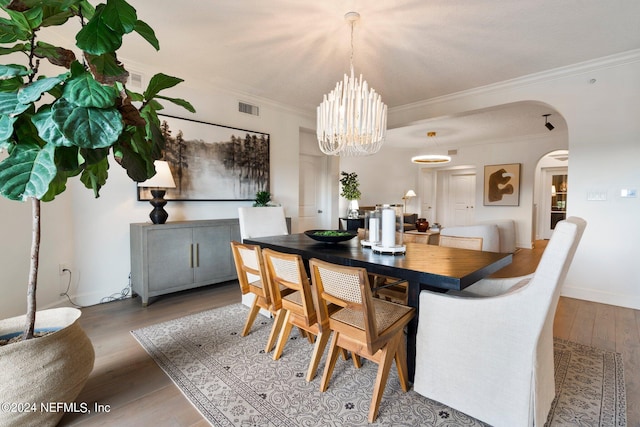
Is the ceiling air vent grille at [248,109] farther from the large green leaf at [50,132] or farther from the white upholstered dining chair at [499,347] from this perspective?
the white upholstered dining chair at [499,347]

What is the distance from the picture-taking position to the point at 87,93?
41.1 inches

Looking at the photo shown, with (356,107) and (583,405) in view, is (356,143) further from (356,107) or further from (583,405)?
(583,405)

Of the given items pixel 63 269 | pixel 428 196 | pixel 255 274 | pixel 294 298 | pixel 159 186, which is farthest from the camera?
pixel 428 196

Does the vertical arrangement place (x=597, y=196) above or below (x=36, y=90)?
below

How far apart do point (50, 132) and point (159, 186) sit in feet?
6.76

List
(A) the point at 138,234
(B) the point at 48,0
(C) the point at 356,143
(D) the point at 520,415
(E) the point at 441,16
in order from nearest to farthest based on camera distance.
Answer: (B) the point at 48,0, (D) the point at 520,415, (E) the point at 441,16, (C) the point at 356,143, (A) the point at 138,234

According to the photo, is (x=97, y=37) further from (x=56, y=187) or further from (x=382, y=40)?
(x=382, y=40)

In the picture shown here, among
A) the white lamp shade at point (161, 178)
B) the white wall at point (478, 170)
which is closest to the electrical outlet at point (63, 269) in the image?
the white lamp shade at point (161, 178)

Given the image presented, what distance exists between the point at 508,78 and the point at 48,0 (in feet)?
13.7

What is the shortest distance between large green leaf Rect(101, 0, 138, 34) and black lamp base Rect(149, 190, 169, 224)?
2.33 m

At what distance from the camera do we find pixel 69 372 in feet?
4.37

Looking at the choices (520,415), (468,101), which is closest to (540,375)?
(520,415)

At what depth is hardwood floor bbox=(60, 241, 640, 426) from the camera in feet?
4.86

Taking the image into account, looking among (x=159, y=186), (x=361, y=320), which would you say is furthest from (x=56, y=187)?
(x=159, y=186)
